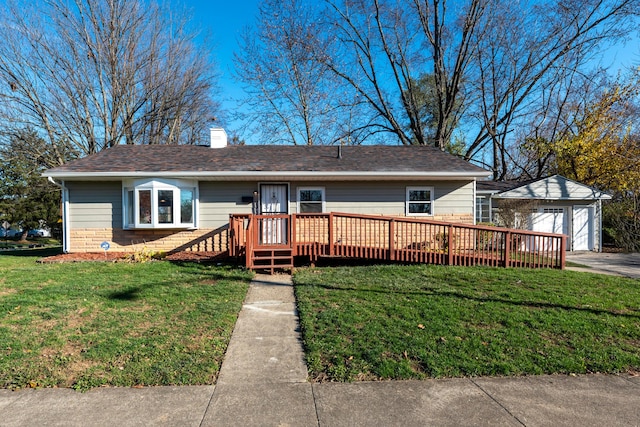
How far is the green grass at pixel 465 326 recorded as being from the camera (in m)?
3.59

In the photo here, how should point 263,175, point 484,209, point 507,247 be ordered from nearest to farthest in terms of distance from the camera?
1. point 507,247
2. point 263,175
3. point 484,209

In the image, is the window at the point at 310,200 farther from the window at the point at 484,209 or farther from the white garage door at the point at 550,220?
the white garage door at the point at 550,220

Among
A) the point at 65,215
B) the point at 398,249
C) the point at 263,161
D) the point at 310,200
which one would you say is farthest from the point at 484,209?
the point at 65,215

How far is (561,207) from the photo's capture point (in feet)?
47.1

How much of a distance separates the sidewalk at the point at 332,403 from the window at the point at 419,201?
8.27 m

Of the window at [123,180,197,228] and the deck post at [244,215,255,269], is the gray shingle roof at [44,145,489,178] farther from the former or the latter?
the deck post at [244,215,255,269]

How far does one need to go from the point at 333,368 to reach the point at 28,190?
34610 millimetres

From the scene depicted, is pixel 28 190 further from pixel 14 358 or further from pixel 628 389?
pixel 628 389

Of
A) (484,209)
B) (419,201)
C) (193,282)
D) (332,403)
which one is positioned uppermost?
(419,201)

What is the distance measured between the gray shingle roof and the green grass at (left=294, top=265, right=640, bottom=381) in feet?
14.7

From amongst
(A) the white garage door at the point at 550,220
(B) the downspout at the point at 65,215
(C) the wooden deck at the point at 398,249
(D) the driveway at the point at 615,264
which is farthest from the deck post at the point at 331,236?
(A) the white garage door at the point at 550,220

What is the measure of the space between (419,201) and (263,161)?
535 cm

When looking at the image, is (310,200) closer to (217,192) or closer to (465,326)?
(217,192)

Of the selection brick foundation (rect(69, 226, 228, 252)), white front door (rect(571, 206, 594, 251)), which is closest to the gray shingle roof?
brick foundation (rect(69, 226, 228, 252))
